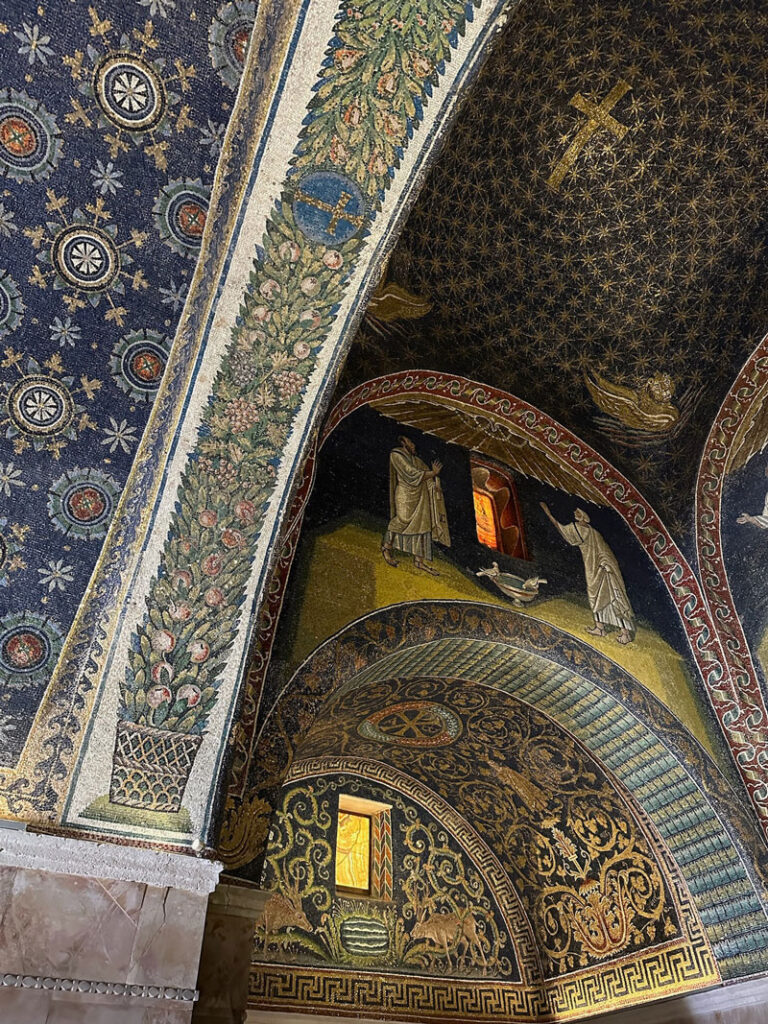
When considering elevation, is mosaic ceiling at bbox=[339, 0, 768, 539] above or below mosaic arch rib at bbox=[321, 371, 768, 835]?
above

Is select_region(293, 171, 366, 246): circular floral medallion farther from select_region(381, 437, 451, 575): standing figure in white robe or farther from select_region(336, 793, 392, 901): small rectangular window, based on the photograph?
select_region(336, 793, 392, 901): small rectangular window

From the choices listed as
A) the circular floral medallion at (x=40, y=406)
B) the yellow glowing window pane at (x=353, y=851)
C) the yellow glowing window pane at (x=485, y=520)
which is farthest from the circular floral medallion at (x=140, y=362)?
the yellow glowing window pane at (x=353, y=851)

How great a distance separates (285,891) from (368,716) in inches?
57.7

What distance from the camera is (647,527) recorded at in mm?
6965

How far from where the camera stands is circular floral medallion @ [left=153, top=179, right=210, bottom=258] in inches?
154

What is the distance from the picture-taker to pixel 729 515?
6.82 m

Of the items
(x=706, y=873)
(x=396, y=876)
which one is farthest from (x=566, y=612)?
(x=396, y=876)

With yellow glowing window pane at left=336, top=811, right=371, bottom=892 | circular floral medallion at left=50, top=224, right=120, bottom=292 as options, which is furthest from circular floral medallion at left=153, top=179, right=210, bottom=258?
yellow glowing window pane at left=336, top=811, right=371, bottom=892

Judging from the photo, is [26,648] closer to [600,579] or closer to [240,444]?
[240,444]

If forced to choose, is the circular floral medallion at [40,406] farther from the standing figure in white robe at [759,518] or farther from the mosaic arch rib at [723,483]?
the standing figure in white robe at [759,518]

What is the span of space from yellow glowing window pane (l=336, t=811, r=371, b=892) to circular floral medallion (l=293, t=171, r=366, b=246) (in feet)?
16.9

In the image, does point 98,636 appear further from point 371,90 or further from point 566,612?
point 566,612

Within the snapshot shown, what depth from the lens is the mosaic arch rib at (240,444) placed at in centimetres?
351

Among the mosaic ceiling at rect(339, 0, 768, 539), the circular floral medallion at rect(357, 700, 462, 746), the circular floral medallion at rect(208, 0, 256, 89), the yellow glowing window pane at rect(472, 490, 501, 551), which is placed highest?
the mosaic ceiling at rect(339, 0, 768, 539)
